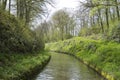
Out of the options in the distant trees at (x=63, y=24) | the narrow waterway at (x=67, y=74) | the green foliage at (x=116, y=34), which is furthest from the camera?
the distant trees at (x=63, y=24)

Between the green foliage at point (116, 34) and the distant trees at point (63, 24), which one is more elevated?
the distant trees at point (63, 24)

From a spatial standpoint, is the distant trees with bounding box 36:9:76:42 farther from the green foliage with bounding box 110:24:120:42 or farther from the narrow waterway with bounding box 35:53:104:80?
the narrow waterway with bounding box 35:53:104:80

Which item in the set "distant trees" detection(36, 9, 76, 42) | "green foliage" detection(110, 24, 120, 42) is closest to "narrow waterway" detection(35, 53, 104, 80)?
"green foliage" detection(110, 24, 120, 42)

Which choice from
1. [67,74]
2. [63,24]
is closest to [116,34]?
[67,74]

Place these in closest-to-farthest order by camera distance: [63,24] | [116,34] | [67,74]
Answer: [67,74] < [116,34] < [63,24]

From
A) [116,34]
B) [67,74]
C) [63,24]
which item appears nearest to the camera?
[67,74]

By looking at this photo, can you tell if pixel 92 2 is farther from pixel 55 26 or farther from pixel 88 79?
pixel 55 26

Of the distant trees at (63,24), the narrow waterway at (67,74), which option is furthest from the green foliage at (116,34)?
the distant trees at (63,24)

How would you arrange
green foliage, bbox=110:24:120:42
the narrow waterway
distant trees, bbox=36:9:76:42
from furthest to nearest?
distant trees, bbox=36:9:76:42 < green foliage, bbox=110:24:120:42 < the narrow waterway

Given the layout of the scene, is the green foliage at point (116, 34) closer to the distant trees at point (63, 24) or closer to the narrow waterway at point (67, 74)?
the narrow waterway at point (67, 74)

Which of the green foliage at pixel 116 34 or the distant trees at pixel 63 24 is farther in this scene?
the distant trees at pixel 63 24

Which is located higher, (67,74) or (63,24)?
(63,24)

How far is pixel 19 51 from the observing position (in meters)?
21.7

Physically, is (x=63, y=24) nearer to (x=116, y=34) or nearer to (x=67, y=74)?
(x=116, y=34)
